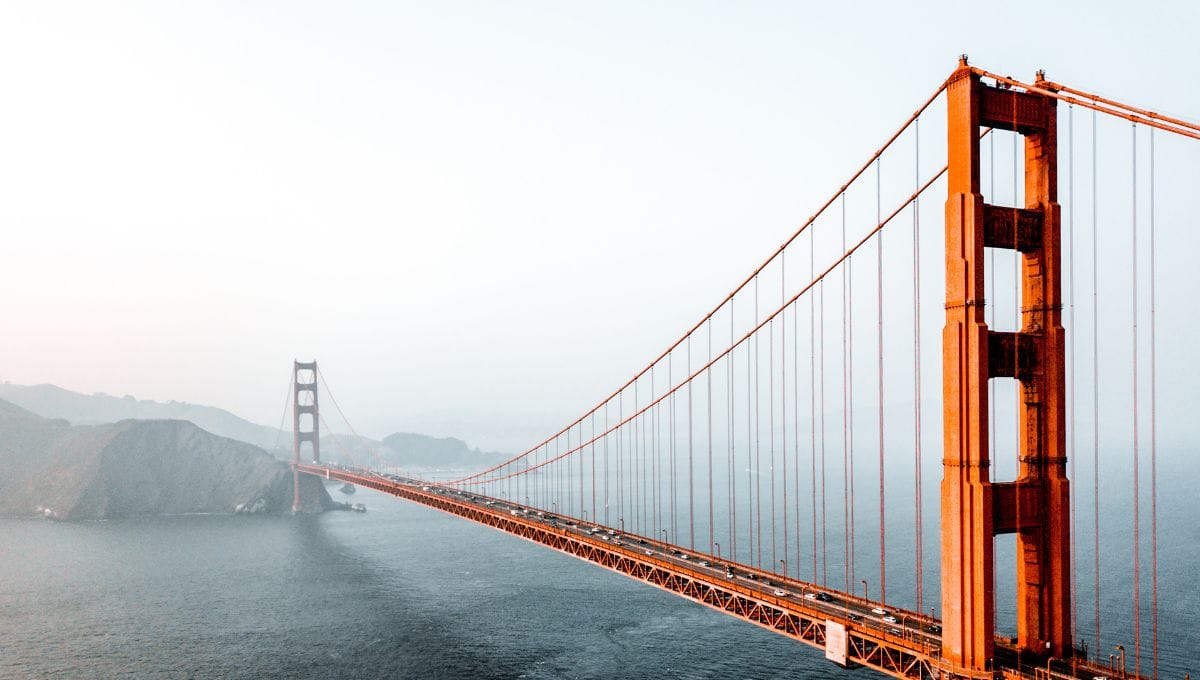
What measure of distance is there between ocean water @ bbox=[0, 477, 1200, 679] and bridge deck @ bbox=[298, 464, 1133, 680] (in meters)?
11.3

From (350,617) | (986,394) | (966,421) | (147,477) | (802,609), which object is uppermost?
(986,394)

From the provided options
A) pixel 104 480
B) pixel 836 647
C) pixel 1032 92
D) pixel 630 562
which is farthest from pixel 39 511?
pixel 1032 92

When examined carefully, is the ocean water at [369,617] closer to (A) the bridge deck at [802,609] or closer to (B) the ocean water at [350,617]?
(B) the ocean water at [350,617]

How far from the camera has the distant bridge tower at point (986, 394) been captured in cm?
2666

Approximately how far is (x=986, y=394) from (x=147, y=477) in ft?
613

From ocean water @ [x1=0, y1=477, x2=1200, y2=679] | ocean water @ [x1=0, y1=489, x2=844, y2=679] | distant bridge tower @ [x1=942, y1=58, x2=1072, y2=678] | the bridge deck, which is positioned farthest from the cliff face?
distant bridge tower @ [x1=942, y1=58, x2=1072, y2=678]

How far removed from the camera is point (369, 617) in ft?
254

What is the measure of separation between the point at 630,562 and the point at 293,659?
32250 mm

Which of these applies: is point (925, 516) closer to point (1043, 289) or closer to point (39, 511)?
point (1043, 289)


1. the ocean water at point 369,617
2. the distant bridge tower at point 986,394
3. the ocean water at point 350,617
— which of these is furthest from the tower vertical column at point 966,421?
the ocean water at point 350,617

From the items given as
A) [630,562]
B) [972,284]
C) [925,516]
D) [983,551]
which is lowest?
[925,516]

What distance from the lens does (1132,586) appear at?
84.9m

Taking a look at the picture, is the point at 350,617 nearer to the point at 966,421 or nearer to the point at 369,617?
the point at 369,617

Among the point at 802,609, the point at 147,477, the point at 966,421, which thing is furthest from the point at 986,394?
the point at 147,477
